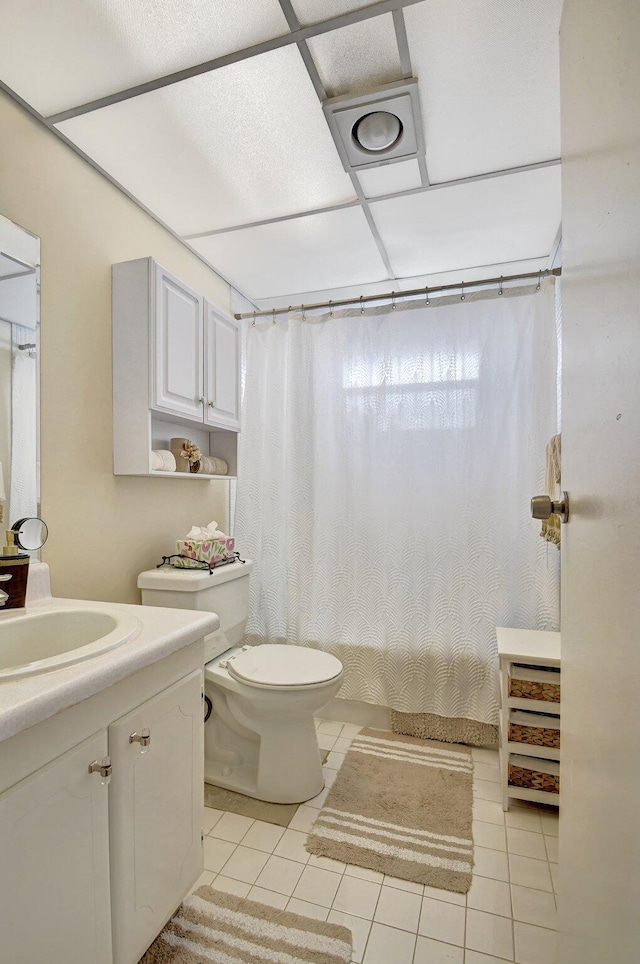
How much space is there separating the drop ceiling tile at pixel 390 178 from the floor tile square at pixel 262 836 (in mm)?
2236

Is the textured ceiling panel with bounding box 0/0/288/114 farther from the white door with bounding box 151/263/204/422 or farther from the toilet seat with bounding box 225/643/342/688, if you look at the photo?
the toilet seat with bounding box 225/643/342/688

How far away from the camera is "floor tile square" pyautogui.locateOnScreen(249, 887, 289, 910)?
4.32 feet

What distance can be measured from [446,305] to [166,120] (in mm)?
1314

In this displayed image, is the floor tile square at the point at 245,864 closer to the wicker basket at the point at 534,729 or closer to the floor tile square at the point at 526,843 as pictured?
the floor tile square at the point at 526,843

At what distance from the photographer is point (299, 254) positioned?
223cm

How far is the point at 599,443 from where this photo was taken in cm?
60

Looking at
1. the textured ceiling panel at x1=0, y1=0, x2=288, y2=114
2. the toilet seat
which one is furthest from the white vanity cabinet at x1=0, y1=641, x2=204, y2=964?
the textured ceiling panel at x1=0, y1=0, x2=288, y2=114

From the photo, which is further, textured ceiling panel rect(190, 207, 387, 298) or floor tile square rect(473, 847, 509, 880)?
textured ceiling panel rect(190, 207, 387, 298)

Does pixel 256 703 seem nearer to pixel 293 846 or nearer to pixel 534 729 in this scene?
pixel 293 846

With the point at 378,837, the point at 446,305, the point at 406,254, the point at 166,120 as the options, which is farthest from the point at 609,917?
the point at 406,254

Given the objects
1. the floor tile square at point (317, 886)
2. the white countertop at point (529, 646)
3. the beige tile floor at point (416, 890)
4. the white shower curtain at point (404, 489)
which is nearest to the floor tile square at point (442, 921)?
the beige tile floor at point (416, 890)

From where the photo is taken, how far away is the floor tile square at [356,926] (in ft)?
3.92

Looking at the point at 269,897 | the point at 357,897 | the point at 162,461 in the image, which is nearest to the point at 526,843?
the point at 357,897

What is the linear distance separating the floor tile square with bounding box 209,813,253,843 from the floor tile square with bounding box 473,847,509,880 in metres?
0.74
